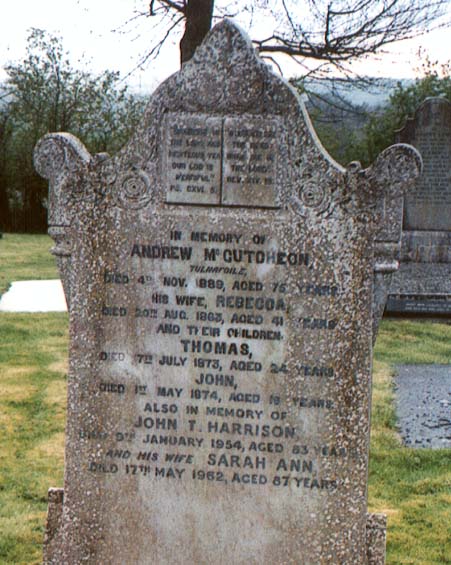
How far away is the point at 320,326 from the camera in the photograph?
3.67 meters

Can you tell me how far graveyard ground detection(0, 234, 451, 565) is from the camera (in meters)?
5.09

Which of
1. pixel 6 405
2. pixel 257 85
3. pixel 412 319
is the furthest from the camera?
pixel 412 319

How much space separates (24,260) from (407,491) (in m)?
18.3

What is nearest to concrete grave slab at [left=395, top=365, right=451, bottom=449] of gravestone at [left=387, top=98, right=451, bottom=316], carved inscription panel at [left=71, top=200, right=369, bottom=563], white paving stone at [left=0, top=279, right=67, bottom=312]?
carved inscription panel at [left=71, top=200, right=369, bottom=563]

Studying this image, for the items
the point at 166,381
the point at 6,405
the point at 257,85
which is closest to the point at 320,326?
the point at 166,381

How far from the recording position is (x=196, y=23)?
12.7 meters

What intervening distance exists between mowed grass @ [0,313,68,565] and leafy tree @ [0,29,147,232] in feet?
78.6

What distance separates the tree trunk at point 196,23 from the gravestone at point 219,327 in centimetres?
943

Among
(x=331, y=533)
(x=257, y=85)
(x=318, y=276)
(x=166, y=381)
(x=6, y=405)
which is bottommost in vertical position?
(x=6, y=405)

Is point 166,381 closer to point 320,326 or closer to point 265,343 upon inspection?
point 265,343

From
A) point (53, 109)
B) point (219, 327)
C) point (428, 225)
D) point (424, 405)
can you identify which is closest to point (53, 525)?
point (219, 327)

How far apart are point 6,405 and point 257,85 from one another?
207 inches

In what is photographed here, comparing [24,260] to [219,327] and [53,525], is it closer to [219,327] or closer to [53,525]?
[53,525]

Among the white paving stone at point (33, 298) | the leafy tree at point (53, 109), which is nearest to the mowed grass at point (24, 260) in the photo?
the white paving stone at point (33, 298)
